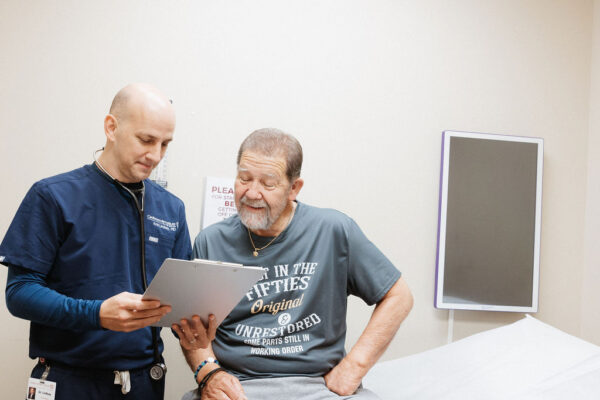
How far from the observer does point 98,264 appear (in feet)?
4.63

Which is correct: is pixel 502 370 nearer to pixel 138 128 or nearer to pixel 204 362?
pixel 204 362

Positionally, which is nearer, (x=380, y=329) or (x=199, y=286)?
(x=199, y=286)

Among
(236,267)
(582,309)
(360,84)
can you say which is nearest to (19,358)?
(236,267)

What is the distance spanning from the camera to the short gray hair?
5.46 ft

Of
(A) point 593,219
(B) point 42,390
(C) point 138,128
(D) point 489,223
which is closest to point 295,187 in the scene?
Answer: (C) point 138,128

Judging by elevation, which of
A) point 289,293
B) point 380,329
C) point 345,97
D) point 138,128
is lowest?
point 380,329

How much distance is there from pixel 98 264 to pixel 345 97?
1485mm

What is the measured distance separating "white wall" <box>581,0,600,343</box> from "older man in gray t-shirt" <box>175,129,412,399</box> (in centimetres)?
138

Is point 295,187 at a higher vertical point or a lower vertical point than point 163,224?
higher

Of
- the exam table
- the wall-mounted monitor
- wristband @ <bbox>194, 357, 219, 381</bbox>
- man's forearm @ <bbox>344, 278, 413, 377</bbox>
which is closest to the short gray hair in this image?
man's forearm @ <bbox>344, 278, 413, 377</bbox>

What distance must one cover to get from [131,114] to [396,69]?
153 centimetres

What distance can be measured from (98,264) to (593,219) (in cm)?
236

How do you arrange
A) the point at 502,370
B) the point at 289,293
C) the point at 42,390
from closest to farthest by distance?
the point at 42,390
the point at 289,293
the point at 502,370

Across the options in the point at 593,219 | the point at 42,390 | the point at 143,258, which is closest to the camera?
the point at 42,390
